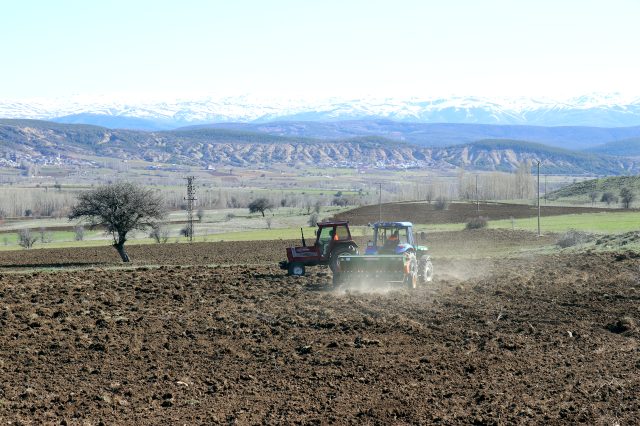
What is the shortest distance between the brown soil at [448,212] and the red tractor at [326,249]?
5465cm

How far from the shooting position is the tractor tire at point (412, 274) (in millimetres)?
29656

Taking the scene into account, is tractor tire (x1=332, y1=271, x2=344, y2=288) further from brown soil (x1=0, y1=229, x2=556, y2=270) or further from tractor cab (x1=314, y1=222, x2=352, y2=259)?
brown soil (x1=0, y1=229, x2=556, y2=270)

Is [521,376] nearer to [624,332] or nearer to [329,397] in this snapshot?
[329,397]

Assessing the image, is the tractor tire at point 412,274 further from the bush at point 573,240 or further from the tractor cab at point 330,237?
the bush at point 573,240

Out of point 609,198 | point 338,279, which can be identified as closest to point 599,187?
point 609,198

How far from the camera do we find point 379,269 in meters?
29.4

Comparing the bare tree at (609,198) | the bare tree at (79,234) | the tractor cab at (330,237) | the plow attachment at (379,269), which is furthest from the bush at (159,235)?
the bare tree at (609,198)

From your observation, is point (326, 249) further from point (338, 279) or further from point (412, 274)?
point (412, 274)

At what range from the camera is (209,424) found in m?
14.0

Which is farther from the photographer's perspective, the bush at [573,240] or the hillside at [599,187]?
the hillside at [599,187]

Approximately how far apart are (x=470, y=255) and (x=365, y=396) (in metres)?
34.4

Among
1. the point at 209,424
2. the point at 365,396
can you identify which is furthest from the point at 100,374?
the point at 365,396

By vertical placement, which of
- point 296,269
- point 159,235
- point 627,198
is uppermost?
point 296,269

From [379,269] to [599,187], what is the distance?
117031 millimetres
